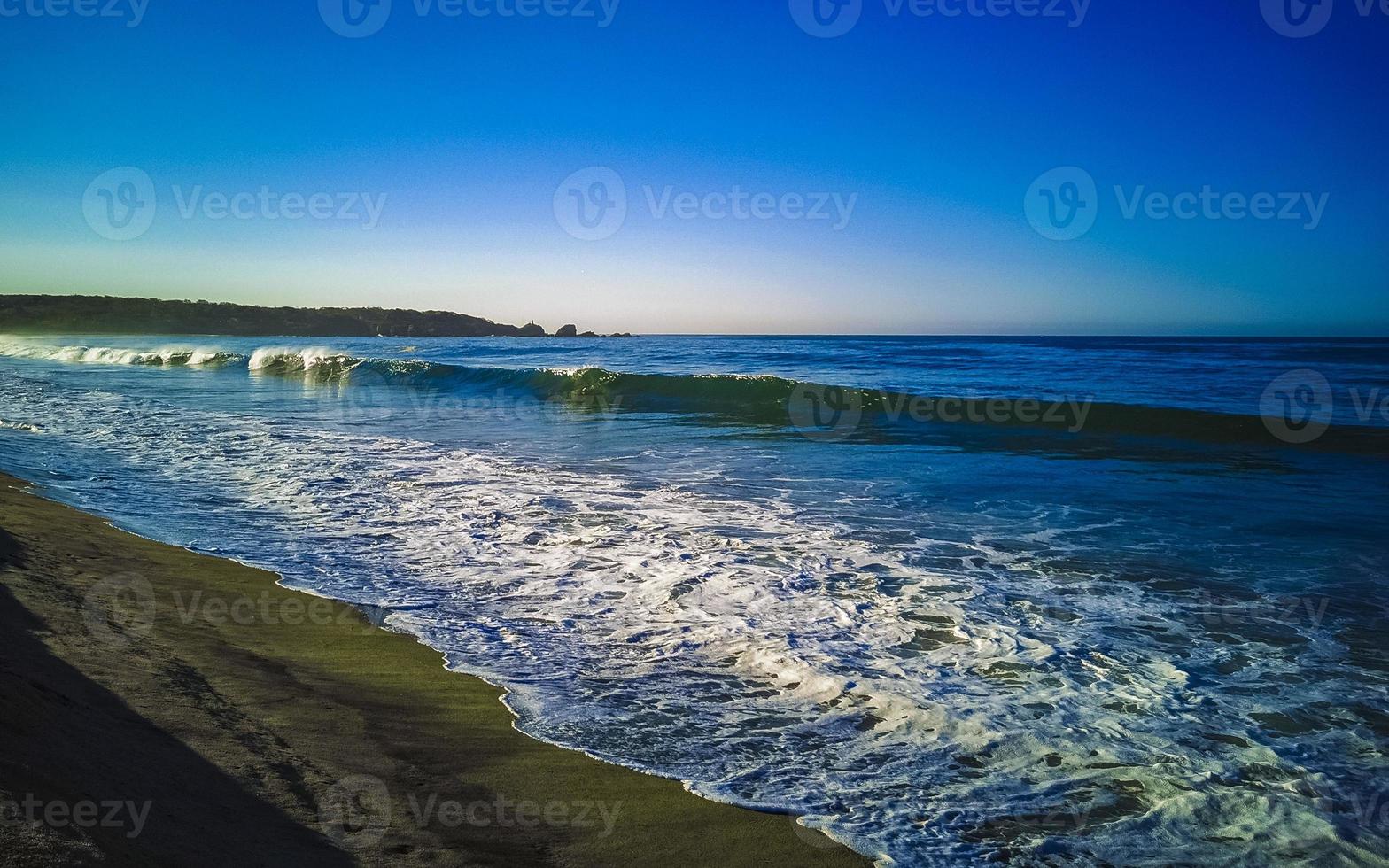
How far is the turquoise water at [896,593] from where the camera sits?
10.3 feet

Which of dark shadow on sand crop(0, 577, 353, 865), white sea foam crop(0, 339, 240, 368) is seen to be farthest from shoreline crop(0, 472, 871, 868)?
white sea foam crop(0, 339, 240, 368)

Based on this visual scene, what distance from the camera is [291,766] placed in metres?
3.00

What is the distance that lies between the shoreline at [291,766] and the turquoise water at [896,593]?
268mm

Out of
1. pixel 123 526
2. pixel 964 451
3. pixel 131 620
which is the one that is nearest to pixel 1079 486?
pixel 964 451

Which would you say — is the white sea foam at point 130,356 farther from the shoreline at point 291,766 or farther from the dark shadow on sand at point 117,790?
the dark shadow on sand at point 117,790

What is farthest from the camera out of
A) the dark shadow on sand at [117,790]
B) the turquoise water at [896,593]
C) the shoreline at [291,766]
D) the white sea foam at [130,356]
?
the white sea foam at [130,356]

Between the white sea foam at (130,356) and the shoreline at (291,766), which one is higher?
the white sea foam at (130,356)

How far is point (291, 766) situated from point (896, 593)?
3964mm

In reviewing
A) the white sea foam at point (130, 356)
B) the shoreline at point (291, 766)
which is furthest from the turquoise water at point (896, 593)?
the white sea foam at point (130, 356)

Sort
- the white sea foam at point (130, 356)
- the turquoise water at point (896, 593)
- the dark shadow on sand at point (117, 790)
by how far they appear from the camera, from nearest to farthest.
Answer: the dark shadow on sand at point (117, 790), the turquoise water at point (896, 593), the white sea foam at point (130, 356)

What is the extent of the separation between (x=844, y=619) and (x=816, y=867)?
2.53 meters

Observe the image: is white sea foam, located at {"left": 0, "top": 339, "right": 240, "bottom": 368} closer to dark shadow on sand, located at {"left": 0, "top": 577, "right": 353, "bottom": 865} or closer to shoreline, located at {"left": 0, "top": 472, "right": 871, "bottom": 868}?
shoreline, located at {"left": 0, "top": 472, "right": 871, "bottom": 868}

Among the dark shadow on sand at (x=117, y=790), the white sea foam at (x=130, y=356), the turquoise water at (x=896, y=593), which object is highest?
the white sea foam at (x=130, y=356)

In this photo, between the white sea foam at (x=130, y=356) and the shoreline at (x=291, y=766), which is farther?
the white sea foam at (x=130, y=356)
